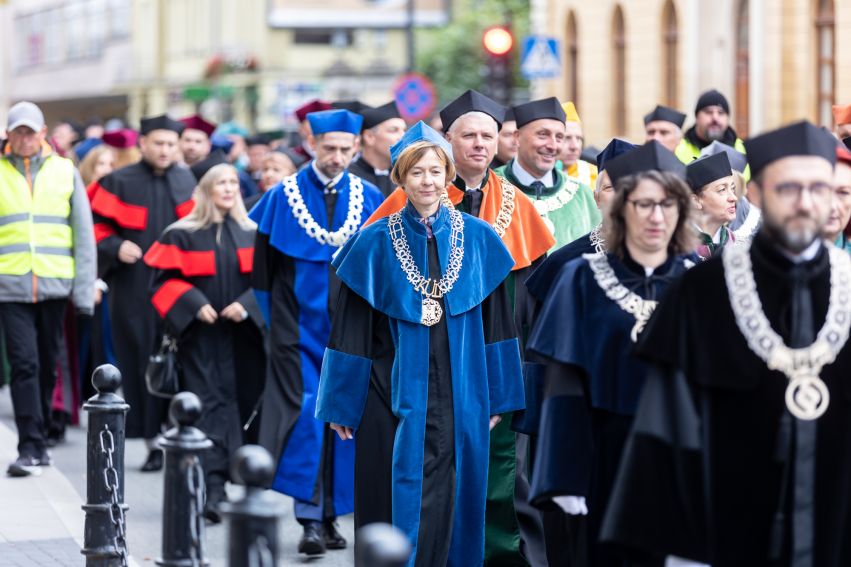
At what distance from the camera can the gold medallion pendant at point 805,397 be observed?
568cm

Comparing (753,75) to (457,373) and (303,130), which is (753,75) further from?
(457,373)

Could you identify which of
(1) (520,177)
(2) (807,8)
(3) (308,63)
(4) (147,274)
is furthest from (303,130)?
(3) (308,63)

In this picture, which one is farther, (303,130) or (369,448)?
(303,130)

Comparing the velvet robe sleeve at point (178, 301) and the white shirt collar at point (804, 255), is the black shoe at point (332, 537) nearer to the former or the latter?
the velvet robe sleeve at point (178, 301)

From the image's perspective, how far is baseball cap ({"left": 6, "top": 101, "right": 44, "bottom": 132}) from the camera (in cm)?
1225

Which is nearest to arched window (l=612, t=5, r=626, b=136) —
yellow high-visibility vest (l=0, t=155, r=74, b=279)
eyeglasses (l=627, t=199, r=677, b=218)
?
yellow high-visibility vest (l=0, t=155, r=74, b=279)

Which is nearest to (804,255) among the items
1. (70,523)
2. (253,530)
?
(253,530)

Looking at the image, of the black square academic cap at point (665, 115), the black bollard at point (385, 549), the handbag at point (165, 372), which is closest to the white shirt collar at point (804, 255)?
the black bollard at point (385, 549)

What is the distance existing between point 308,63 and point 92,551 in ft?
182

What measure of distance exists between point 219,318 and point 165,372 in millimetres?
447

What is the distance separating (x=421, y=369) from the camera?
805 centimetres

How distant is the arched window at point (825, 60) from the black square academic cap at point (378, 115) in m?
12.8

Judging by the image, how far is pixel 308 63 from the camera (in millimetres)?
63312

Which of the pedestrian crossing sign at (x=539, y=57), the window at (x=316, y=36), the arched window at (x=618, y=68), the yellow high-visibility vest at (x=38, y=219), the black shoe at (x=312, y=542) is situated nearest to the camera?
the black shoe at (x=312, y=542)
